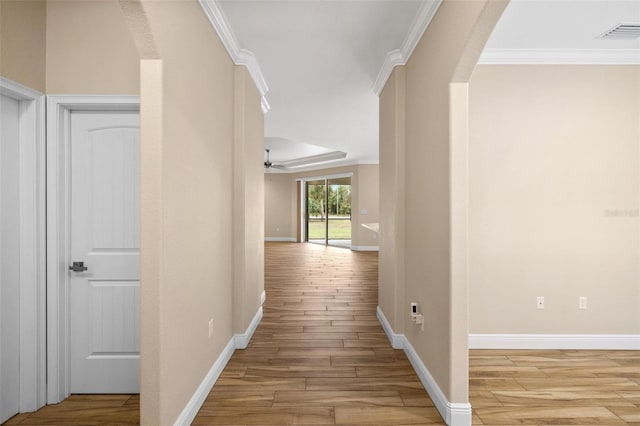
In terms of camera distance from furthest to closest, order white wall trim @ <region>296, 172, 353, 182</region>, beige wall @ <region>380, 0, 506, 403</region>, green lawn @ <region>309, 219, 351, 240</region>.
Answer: green lawn @ <region>309, 219, 351, 240</region> → white wall trim @ <region>296, 172, 353, 182</region> → beige wall @ <region>380, 0, 506, 403</region>

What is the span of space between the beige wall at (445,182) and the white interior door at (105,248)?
207 cm

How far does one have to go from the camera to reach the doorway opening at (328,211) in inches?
426

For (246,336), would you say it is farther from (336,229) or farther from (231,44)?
(336,229)

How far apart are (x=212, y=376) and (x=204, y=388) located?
0.16 metres

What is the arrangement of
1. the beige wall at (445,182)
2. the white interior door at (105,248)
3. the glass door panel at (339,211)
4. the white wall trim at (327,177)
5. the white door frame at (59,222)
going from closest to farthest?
the beige wall at (445,182)
the white door frame at (59,222)
the white interior door at (105,248)
the white wall trim at (327,177)
the glass door panel at (339,211)

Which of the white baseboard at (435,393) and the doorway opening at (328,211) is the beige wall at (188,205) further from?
the doorway opening at (328,211)

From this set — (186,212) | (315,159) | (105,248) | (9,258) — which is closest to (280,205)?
(315,159)

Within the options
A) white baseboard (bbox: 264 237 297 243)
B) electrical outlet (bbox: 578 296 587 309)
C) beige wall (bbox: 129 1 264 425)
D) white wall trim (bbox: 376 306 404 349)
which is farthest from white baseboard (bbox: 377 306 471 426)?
white baseboard (bbox: 264 237 297 243)

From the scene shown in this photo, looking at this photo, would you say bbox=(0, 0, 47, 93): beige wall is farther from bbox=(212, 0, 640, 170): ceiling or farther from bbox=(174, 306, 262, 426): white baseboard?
bbox=(174, 306, 262, 426): white baseboard

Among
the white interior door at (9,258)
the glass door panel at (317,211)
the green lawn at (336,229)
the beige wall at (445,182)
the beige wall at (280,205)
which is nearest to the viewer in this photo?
the beige wall at (445,182)

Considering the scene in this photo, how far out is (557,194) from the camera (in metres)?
2.95

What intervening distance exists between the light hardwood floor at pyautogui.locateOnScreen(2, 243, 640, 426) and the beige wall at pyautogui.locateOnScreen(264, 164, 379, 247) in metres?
6.56

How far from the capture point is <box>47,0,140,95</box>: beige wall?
2.11m

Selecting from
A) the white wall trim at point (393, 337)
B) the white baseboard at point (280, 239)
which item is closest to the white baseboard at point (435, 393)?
the white wall trim at point (393, 337)
